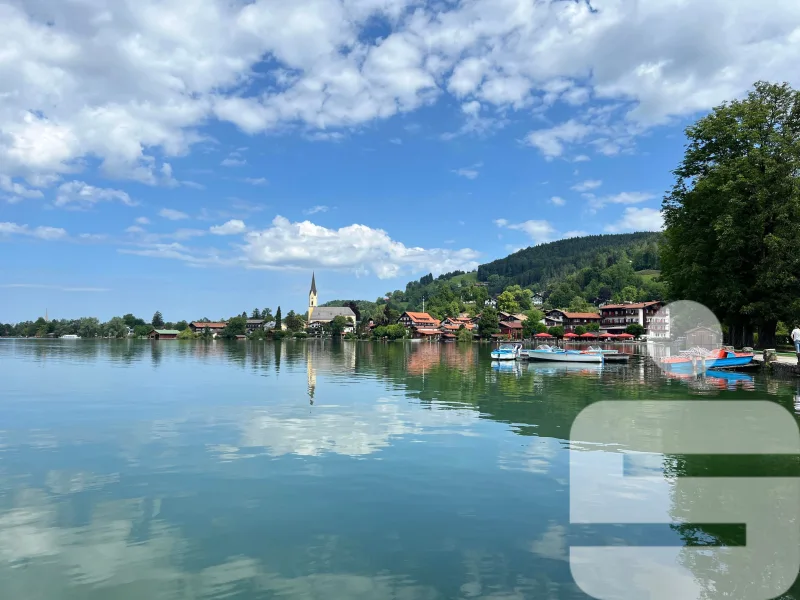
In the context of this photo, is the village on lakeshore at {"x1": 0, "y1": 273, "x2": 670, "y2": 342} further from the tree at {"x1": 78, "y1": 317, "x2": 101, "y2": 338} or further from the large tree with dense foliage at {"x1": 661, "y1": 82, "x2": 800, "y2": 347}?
the large tree with dense foliage at {"x1": 661, "y1": 82, "x2": 800, "y2": 347}

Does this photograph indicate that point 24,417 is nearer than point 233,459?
No

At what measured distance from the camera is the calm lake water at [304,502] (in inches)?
279

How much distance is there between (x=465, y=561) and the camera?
7.59 m

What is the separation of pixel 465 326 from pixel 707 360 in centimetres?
11712

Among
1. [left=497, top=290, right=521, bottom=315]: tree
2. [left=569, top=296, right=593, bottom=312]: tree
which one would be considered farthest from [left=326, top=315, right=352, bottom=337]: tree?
[left=569, top=296, right=593, bottom=312]: tree

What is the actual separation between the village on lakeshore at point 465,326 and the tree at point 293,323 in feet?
1.05

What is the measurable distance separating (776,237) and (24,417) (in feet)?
135

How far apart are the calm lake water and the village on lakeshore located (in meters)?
105

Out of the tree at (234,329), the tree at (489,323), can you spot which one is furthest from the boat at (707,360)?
the tree at (234,329)

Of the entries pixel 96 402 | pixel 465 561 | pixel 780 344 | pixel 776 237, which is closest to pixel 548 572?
pixel 465 561

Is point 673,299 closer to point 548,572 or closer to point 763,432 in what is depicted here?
point 763,432

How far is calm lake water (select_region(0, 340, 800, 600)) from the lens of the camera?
7.08 metres

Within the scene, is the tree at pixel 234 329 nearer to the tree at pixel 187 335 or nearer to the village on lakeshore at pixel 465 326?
the village on lakeshore at pixel 465 326

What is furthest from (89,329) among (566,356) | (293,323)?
(566,356)
